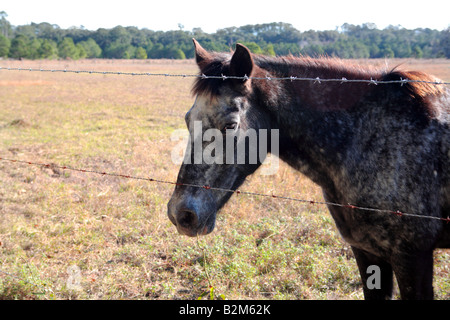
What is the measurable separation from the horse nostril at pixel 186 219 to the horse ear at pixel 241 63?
1.09 m

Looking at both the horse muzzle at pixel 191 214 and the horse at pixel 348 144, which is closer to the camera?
the horse at pixel 348 144

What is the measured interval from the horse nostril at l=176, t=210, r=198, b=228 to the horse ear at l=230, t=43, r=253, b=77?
109cm

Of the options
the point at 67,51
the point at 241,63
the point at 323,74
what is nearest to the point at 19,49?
the point at 67,51

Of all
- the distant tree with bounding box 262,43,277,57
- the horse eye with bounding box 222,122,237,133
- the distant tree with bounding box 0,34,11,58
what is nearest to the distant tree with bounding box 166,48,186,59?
the distant tree with bounding box 0,34,11,58

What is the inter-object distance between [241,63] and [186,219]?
4.02 feet

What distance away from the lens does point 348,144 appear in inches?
103

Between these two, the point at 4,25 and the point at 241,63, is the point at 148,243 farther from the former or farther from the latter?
the point at 4,25

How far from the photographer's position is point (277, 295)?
380cm

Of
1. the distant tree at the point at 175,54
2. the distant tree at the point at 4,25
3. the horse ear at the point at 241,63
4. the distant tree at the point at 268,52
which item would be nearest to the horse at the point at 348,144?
the horse ear at the point at 241,63

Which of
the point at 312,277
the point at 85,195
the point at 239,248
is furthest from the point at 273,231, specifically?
the point at 85,195

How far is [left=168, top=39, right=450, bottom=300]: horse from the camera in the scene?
2395 millimetres

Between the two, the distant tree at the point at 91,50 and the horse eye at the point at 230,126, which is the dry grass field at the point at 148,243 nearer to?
the horse eye at the point at 230,126

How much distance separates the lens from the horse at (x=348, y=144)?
2.39 meters
